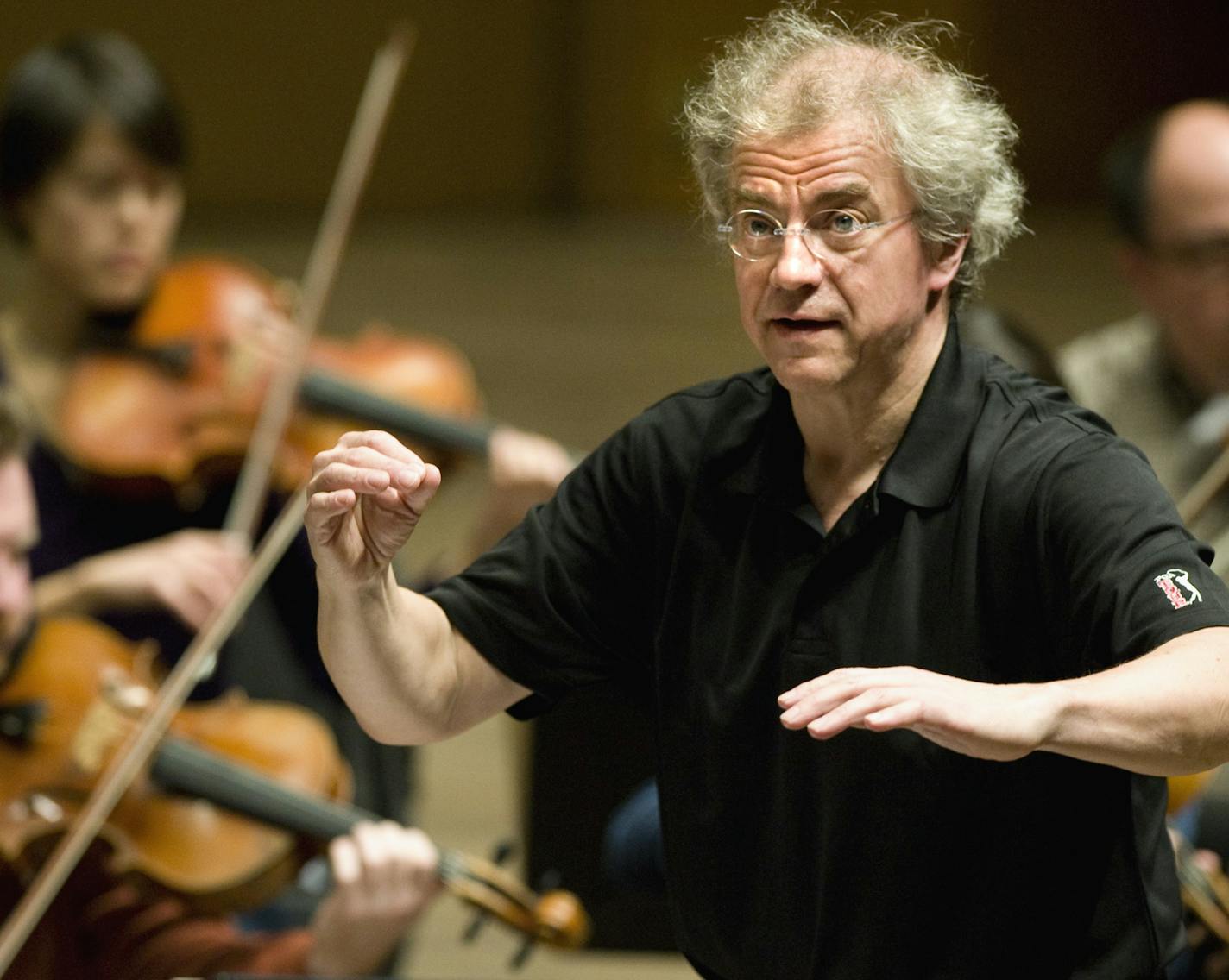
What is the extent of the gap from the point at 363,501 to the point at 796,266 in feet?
1.03

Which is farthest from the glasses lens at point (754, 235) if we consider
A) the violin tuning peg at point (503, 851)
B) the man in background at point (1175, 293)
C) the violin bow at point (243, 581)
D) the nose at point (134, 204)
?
the nose at point (134, 204)

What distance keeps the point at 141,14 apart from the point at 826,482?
5.39m

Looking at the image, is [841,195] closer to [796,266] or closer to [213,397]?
[796,266]

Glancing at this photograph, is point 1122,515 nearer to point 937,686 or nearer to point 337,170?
point 937,686

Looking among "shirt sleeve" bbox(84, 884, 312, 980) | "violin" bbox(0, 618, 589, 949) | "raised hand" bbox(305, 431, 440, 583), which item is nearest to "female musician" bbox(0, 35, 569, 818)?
"violin" bbox(0, 618, 589, 949)

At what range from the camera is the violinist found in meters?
1.83

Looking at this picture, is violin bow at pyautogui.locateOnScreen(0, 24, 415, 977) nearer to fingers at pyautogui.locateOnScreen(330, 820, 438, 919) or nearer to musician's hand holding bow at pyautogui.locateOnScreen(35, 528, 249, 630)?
musician's hand holding bow at pyautogui.locateOnScreen(35, 528, 249, 630)

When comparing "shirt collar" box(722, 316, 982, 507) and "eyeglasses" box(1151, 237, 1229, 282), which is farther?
"eyeglasses" box(1151, 237, 1229, 282)

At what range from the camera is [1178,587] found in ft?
3.65

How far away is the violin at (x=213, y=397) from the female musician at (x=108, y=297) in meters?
0.04

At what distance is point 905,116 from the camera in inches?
48.0

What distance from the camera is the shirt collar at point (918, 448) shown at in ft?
4.13

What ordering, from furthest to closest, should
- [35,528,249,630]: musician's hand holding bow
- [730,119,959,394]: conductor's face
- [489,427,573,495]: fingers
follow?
[489,427,573,495]: fingers
[35,528,249,630]: musician's hand holding bow
[730,119,959,394]: conductor's face

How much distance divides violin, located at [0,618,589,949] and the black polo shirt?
1.89ft
